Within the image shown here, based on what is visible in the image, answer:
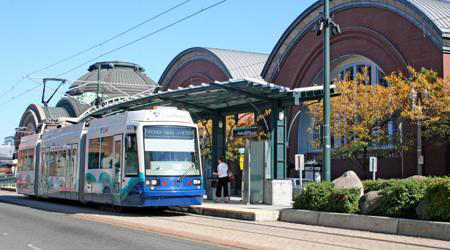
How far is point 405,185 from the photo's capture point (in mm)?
14664

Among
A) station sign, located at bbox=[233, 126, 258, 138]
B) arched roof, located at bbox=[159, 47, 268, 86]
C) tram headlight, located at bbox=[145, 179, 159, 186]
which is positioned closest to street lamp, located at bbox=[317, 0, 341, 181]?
tram headlight, located at bbox=[145, 179, 159, 186]

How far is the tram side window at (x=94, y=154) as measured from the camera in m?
21.6

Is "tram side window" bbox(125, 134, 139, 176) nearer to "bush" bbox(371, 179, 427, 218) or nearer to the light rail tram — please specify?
the light rail tram

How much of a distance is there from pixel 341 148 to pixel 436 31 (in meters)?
8.41

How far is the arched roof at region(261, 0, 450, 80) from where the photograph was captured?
34375 millimetres

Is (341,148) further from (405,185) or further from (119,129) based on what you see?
(405,185)

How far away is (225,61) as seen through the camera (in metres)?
54.9

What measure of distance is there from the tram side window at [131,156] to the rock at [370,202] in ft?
22.4

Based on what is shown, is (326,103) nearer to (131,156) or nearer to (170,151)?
(170,151)

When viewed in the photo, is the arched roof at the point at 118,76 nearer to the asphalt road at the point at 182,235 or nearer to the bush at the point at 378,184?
the asphalt road at the point at 182,235

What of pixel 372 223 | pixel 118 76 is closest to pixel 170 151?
pixel 372 223

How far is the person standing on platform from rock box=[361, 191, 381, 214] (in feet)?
27.2

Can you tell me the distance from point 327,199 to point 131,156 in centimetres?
613

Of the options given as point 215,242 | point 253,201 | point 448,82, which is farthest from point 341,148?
point 215,242
